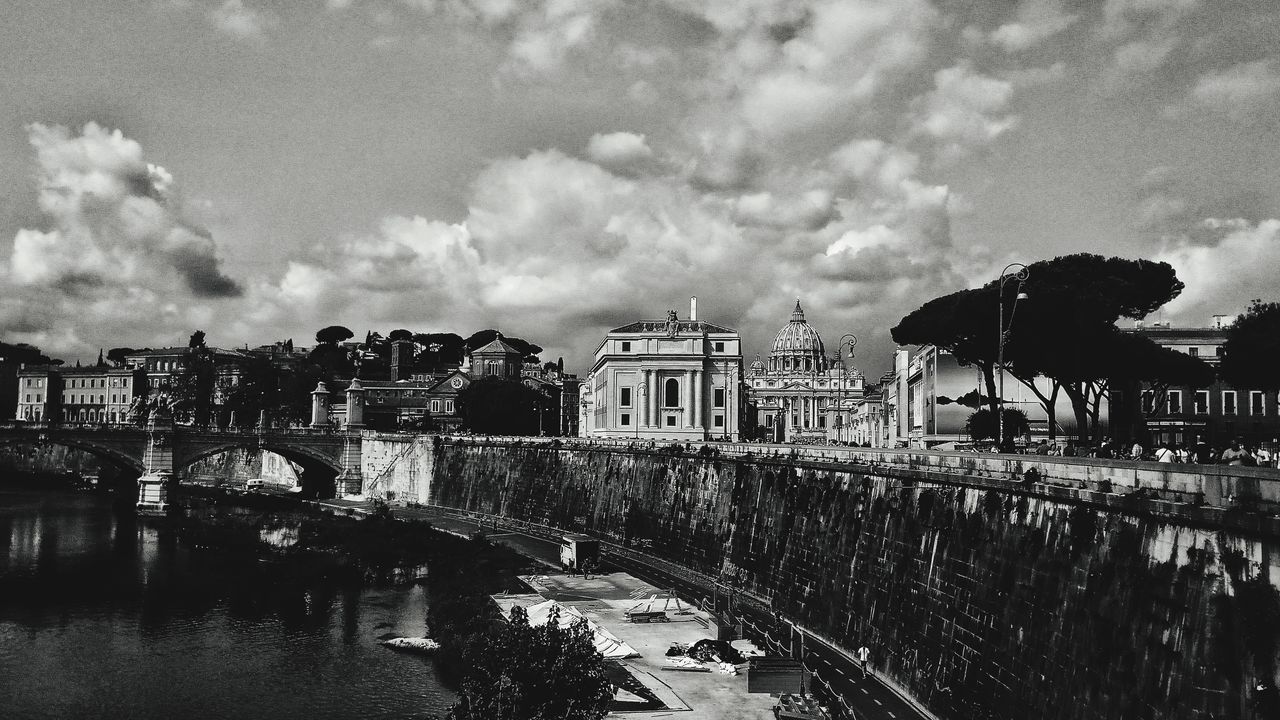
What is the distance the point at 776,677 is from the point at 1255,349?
73.0 feet

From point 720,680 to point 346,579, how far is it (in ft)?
78.6

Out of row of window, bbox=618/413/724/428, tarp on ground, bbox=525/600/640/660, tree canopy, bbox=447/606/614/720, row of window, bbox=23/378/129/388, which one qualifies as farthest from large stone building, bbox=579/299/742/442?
row of window, bbox=23/378/129/388

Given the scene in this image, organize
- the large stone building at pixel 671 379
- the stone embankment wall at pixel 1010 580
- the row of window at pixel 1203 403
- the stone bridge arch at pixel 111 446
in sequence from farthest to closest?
the large stone building at pixel 671 379
the stone bridge arch at pixel 111 446
the row of window at pixel 1203 403
the stone embankment wall at pixel 1010 580

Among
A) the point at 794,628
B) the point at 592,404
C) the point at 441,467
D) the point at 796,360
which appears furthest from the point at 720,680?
the point at 796,360

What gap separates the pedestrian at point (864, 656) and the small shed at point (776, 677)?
9.33ft

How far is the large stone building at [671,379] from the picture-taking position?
77688 mm

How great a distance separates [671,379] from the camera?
257ft

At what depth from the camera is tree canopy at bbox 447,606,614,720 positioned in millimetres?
16875

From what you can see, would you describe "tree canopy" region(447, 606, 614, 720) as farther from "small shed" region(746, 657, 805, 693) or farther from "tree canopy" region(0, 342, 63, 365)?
"tree canopy" region(0, 342, 63, 365)

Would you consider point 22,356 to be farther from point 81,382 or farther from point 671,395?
point 671,395

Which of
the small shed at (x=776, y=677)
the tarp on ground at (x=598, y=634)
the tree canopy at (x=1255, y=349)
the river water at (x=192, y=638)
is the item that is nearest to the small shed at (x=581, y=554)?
the river water at (x=192, y=638)

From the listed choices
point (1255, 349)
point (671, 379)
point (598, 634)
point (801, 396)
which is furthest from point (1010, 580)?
point (801, 396)

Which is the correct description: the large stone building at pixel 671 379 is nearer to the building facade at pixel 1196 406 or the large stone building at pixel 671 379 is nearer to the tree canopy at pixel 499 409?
the tree canopy at pixel 499 409

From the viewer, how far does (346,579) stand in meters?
41.9
